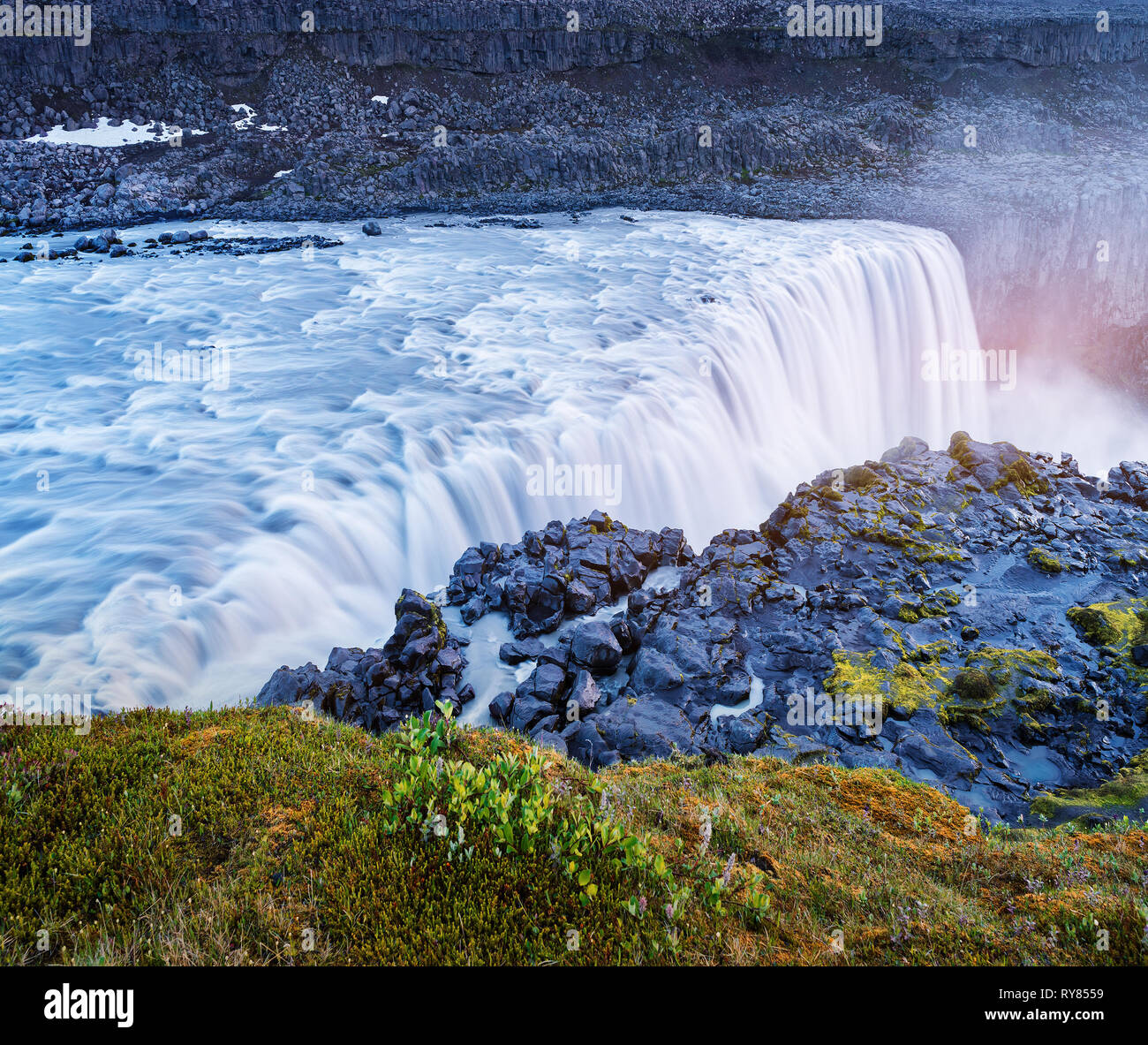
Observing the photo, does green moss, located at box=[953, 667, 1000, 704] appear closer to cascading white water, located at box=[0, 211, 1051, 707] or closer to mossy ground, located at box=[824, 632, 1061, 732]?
mossy ground, located at box=[824, 632, 1061, 732]

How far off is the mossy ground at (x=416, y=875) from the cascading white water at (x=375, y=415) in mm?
4963

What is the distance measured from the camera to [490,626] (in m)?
12.5

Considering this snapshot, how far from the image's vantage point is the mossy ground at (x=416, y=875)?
409 centimetres

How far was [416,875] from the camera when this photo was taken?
452 cm

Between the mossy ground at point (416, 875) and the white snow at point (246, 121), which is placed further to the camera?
the white snow at point (246, 121)

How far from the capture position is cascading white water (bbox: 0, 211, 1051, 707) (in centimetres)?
1206

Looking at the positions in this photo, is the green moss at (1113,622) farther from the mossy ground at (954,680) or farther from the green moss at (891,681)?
the green moss at (891,681)

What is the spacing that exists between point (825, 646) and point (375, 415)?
12.4 meters

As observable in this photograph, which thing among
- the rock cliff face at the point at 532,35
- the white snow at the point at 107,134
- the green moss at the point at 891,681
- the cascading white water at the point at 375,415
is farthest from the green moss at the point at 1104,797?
the rock cliff face at the point at 532,35

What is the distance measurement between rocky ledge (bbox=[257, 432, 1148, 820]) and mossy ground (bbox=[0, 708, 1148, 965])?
2.69 meters

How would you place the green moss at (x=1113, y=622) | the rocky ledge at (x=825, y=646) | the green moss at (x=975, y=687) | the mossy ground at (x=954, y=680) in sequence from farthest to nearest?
the green moss at (x=1113, y=622), the green moss at (x=975, y=687), the mossy ground at (x=954, y=680), the rocky ledge at (x=825, y=646)
